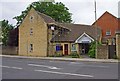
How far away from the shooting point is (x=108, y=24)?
2350 inches

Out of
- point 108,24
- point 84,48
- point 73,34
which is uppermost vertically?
point 108,24

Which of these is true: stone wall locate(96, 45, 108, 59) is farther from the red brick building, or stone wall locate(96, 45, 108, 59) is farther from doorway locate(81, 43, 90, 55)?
the red brick building

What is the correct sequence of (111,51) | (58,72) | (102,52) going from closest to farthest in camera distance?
(58,72) < (111,51) < (102,52)

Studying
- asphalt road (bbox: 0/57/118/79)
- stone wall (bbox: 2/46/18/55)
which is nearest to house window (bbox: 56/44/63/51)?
stone wall (bbox: 2/46/18/55)

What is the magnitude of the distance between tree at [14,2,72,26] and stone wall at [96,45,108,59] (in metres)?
32.3

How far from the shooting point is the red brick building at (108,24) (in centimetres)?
5881

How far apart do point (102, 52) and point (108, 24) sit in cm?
2827

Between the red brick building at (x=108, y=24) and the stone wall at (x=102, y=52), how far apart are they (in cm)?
2632

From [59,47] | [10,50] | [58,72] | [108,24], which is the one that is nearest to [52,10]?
A: [108,24]

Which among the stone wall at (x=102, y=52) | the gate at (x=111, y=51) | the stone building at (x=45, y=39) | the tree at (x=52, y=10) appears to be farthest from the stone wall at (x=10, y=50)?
the gate at (x=111, y=51)

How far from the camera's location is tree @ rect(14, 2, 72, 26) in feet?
208

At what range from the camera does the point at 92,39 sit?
4191 centimetres

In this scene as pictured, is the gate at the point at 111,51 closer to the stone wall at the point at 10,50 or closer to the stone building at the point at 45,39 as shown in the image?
the stone building at the point at 45,39

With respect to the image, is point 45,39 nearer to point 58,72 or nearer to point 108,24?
point 108,24
